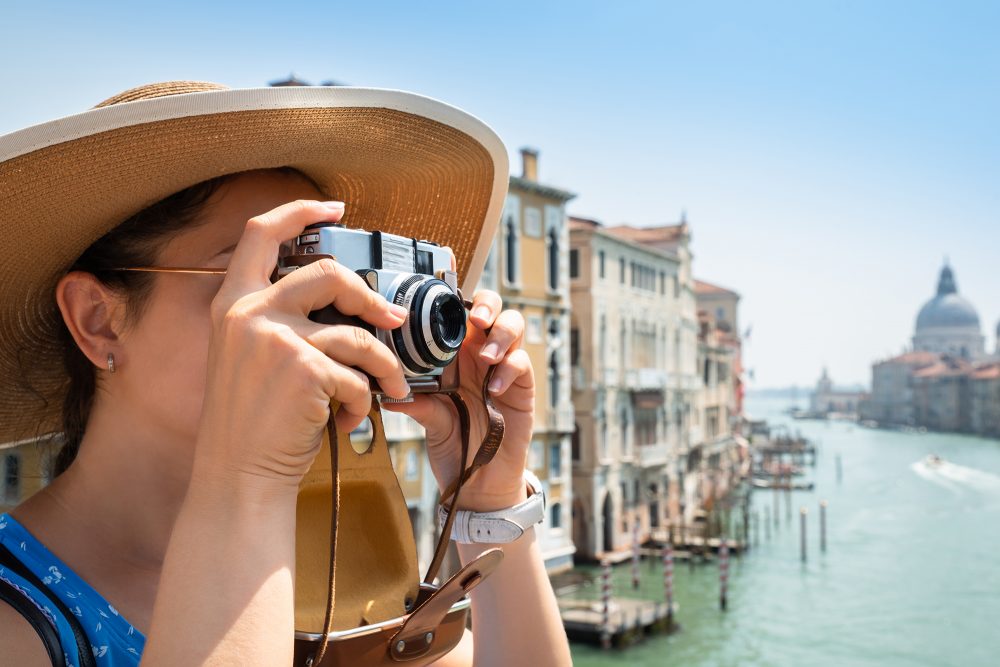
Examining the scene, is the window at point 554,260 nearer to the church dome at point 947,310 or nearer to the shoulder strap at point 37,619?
the shoulder strap at point 37,619

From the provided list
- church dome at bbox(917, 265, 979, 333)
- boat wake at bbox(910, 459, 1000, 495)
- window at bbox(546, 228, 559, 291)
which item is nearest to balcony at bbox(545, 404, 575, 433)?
window at bbox(546, 228, 559, 291)

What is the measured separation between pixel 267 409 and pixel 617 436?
18884 mm

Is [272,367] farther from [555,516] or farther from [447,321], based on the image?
[555,516]

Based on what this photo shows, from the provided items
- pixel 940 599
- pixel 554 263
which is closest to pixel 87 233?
pixel 554 263

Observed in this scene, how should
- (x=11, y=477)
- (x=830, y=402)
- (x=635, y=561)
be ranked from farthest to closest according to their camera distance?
(x=830, y=402) < (x=635, y=561) < (x=11, y=477)

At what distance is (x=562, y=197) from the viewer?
15625 mm

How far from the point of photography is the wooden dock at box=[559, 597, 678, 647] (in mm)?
13984

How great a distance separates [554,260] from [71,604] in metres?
15.0

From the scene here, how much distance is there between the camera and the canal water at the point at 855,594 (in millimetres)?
14977

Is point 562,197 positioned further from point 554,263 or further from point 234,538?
point 234,538

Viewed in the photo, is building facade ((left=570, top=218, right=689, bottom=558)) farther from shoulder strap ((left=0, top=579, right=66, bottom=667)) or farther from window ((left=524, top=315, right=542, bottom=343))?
shoulder strap ((left=0, top=579, right=66, bottom=667))

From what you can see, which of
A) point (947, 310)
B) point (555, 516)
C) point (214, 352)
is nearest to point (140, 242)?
point (214, 352)

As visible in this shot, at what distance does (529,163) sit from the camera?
632 inches

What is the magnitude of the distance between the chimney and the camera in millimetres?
15291
